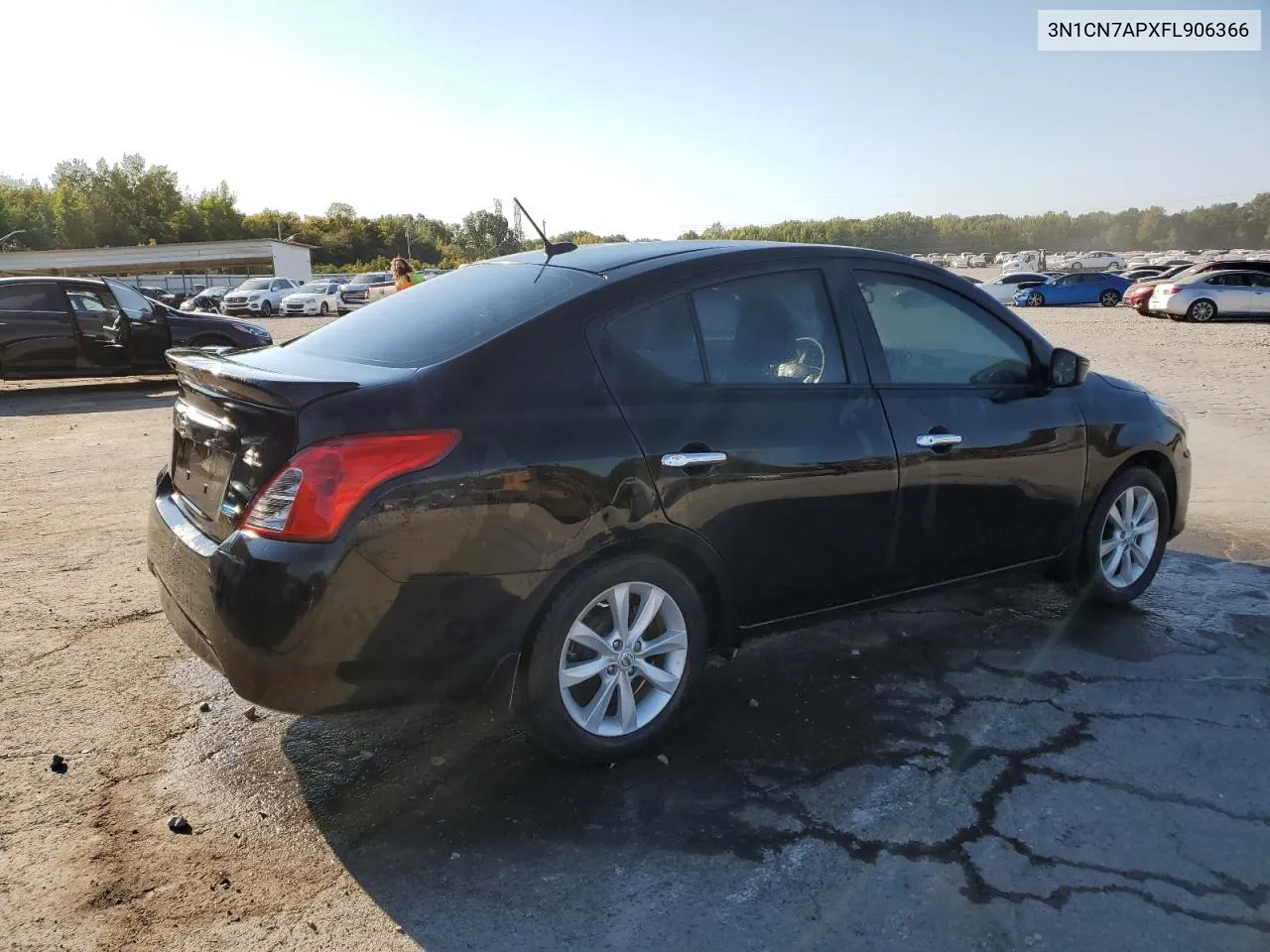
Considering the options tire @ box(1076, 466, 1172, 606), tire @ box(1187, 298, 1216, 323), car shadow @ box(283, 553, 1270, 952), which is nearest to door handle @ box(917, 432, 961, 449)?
car shadow @ box(283, 553, 1270, 952)

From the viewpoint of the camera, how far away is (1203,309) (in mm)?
26047

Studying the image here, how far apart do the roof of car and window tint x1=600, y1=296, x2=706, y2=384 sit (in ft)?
0.82

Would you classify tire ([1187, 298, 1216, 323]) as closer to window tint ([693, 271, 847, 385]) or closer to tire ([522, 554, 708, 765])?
window tint ([693, 271, 847, 385])

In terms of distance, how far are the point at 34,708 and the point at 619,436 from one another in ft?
8.14

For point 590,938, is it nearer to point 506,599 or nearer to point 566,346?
point 506,599

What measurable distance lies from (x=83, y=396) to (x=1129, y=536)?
1309cm

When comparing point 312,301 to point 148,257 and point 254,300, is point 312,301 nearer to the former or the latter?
point 254,300

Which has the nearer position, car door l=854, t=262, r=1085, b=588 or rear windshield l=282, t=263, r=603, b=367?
rear windshield l=282, t=263, r=603, b=367

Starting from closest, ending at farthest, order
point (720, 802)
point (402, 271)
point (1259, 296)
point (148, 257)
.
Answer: point (720, 802) < point (402, 271) < point (1259, 296) < point (148, 257)

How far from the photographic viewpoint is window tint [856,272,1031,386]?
12.5ft

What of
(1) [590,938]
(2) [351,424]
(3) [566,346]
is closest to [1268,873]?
(1) [590,938]

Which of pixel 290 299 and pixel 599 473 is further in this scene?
pixel 290 299

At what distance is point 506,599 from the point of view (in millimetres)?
2852

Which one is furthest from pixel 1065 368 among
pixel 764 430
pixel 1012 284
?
pixel 1012 284
